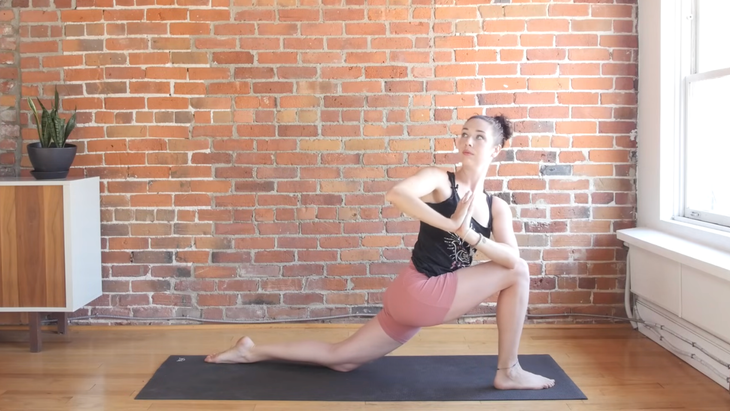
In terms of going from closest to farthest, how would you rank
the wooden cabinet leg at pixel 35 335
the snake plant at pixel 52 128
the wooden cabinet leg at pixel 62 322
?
the wooden cabinet leg at pixel 35 335 < the snake plant at pixel 52 128 < the wooden cabinet leg at pixel 62 322

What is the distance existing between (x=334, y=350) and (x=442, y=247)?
72cm

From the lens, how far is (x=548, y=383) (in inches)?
118

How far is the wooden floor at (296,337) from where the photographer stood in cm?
282

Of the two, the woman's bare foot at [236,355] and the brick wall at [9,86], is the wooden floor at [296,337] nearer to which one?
the woman's bare foot at [236,355]

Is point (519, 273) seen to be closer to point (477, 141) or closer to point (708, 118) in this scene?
point (477, 141)

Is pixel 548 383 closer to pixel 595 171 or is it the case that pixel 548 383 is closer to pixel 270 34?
pixel 595 171

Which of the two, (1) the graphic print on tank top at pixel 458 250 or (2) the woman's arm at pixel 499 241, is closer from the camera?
(2) the woman's arm at pixel 499 241

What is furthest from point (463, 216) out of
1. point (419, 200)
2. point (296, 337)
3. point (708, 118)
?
point (708, 118)

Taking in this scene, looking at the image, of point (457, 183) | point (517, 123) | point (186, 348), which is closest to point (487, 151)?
point (457, 183)

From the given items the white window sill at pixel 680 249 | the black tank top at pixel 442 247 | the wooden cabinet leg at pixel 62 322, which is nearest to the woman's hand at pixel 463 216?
the black tank top at pixel 442 247

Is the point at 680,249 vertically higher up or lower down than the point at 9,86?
lower down

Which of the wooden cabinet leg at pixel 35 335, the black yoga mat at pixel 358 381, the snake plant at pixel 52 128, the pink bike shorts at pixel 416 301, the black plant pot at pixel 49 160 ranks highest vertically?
the snake plant at pixel 52 128

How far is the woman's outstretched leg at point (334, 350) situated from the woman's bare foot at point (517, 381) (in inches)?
19.2

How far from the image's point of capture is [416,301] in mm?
2898
